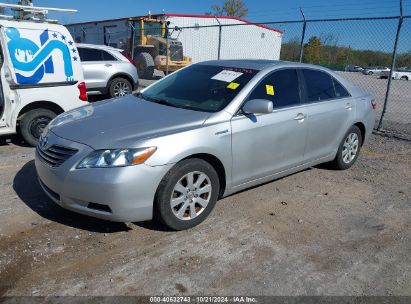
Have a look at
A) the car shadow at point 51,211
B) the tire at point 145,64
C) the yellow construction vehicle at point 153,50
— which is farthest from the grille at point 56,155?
the tire at point 145,64

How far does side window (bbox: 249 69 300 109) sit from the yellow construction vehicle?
49.4 feet

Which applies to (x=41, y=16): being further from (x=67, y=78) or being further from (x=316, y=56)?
(x=316, y=56)

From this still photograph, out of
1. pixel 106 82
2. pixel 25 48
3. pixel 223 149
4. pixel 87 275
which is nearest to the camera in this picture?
pixel 87 275

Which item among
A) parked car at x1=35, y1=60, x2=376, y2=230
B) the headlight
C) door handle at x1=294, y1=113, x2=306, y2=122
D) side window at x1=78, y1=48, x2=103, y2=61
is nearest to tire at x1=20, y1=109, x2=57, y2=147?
parked car at x1=35, y1=60, x2=376, y2=230

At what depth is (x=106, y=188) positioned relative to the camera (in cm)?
309

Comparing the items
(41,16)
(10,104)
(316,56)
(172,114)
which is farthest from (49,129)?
(316,56)

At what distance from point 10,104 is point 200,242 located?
400 centimetres

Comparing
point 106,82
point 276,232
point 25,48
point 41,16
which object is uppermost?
point 41,16

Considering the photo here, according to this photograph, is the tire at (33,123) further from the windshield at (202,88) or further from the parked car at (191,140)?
the windshield at (202,88)

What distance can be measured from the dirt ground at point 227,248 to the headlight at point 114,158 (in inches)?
29.9

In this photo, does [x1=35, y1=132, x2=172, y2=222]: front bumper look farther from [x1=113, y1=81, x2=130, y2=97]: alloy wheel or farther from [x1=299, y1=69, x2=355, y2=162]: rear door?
[x1=113, y1=81, x2=130, y2=97]: alloy wheel

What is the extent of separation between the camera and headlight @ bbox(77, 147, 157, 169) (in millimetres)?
3125

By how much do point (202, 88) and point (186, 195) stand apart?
1360mm

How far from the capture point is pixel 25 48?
5648 millimetres
